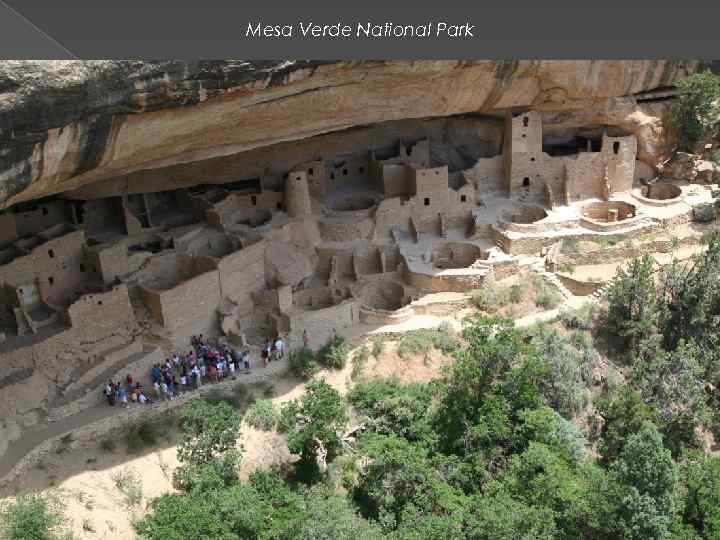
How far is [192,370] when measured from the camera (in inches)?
626

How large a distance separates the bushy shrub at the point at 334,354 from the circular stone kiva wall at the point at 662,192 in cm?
966

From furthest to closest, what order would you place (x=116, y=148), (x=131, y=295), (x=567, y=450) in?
(x=131, y=295), (x=567, y=450), (x=116, y=148)

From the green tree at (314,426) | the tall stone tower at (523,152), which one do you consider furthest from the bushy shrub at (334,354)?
the tall stone tower at (523,152)

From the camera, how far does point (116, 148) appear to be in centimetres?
1376

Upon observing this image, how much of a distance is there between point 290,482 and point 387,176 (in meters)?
8.73

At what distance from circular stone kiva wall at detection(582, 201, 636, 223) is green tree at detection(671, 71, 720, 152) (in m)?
2.51

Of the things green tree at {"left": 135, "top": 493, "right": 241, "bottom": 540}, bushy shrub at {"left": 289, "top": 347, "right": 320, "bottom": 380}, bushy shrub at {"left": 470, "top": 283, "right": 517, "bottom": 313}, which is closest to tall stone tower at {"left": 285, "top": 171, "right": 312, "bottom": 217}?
bushy shrub at {"left": 289, "top": 347, "right": 320, "bottom": 380}

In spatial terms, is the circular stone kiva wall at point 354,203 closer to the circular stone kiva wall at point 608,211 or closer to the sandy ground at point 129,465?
the sandy ground at point 129,465

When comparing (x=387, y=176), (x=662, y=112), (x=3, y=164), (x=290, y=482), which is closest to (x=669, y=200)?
(x=662, y=112)

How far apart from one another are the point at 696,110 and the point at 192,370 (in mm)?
14266

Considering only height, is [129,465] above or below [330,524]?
above

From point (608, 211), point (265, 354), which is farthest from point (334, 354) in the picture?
point (608, 211)

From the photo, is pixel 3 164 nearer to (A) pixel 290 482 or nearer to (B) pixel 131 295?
(B) pixel 131 295

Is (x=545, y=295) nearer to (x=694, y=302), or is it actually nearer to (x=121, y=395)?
(x=694, y=302)
